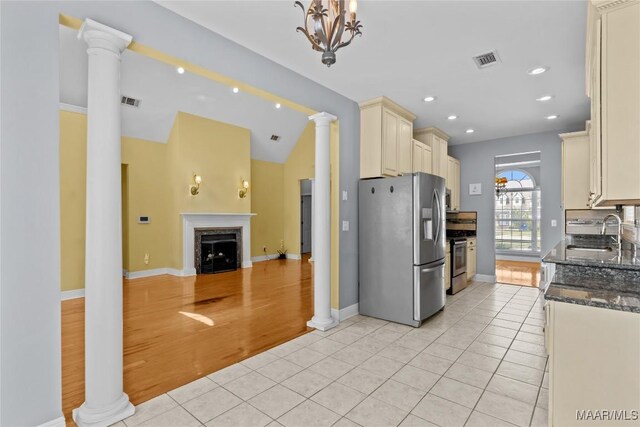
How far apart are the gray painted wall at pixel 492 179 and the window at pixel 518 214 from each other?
3385 mm

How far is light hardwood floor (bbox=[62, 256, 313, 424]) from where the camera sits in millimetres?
2533

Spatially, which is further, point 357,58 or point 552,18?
point 357,58

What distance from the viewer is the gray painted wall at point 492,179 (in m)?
5.42

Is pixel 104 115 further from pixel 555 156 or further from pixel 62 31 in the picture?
pixel 555 156

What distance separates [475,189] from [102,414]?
6343 millimetres

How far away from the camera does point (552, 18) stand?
7.69 ft

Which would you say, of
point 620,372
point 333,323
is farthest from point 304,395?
point 620,372

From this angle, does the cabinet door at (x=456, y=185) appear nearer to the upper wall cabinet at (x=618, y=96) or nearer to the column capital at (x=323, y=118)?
the column capital at (x=323, y=118)

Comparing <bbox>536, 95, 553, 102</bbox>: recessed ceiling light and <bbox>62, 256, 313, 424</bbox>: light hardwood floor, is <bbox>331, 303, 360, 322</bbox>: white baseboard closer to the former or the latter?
<bbox>62, 256, 313, 424</bbox>: light hardwood floor

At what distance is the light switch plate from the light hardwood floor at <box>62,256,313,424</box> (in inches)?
144

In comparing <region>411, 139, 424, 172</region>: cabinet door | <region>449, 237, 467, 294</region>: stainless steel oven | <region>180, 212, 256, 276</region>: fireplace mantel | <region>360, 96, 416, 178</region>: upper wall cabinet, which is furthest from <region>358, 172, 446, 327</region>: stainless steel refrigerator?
<region>180, 212, 256, 276</region>: fireplace mantel

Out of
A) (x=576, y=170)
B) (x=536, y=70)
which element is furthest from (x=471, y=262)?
(x=536, y=70)

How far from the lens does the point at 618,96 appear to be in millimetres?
1615

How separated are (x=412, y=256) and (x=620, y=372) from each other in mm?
2146
